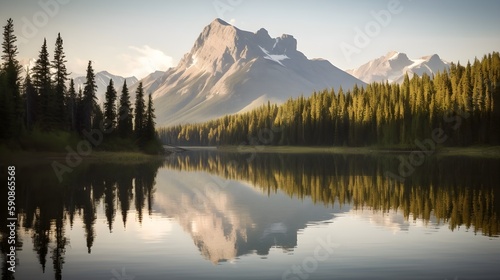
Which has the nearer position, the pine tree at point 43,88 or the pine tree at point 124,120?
the pine tree at point 43,88

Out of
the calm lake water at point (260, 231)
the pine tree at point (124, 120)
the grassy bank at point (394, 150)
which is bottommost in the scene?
the calm lake water at point (260, 231)

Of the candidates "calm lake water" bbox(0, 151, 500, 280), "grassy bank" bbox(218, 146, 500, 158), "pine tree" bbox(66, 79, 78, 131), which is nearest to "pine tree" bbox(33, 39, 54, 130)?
"pine tree" bbox(66, 79, 78, 131)

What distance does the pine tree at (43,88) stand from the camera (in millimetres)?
94438

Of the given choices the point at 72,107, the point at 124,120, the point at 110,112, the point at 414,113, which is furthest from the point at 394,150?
the point at 72,107

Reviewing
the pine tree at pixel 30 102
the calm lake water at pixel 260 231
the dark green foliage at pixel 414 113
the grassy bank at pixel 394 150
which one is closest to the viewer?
the calm lake water at pixel 260 231

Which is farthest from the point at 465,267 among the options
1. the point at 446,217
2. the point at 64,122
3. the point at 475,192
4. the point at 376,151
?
the point at 376,151

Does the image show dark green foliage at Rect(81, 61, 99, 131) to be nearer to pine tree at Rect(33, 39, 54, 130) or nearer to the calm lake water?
pine tree at Rect(33, 39, 54, 130)

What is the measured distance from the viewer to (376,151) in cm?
15212

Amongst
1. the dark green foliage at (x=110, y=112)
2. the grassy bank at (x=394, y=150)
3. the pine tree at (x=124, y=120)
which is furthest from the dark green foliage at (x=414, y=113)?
the dark green foliage at (x=110, y=112)

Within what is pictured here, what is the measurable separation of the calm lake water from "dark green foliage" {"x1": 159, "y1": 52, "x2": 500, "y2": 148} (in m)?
88.1

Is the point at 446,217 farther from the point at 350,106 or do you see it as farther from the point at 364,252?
the point at 350,106

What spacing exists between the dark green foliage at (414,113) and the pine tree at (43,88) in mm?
92526

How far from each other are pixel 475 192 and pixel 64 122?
7559 cm

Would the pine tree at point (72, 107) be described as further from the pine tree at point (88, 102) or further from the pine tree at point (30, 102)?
the pine tree at point (30, 102)
